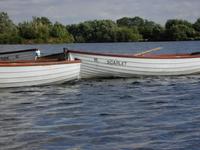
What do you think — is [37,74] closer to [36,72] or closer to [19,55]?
[36,72]

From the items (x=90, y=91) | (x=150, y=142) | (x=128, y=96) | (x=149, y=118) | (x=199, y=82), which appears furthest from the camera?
(x=199, y=82)

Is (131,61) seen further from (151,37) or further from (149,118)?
(151,37)

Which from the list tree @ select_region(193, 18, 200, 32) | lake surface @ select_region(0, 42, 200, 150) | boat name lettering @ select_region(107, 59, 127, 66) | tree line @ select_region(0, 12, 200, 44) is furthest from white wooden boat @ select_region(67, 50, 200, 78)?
tree @ select_region(193, 18, 200, 32)

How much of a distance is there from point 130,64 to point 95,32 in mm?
106871

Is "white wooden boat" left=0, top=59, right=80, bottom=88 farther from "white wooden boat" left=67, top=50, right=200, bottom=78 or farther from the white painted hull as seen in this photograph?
"white wooden boat" left=67, top=50, right=200, bottom=78

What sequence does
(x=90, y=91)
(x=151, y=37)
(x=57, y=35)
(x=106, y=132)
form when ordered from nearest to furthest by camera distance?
(x=106, y=132) < (x=90, y=91) < (x=151, y=37) < (x=57, y=35)

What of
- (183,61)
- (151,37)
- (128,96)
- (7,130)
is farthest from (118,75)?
(151,37)

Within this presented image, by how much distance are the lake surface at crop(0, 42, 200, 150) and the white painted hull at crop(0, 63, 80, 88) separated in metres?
0.30

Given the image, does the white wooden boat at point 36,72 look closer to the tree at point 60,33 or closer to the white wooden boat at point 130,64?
the white wooden boat at point 130,64

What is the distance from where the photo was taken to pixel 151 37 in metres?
128

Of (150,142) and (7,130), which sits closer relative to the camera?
(150,142)

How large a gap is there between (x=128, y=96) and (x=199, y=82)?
5.88 meters

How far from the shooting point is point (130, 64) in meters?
24.3

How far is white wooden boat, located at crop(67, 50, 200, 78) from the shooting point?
2355 centimetres
